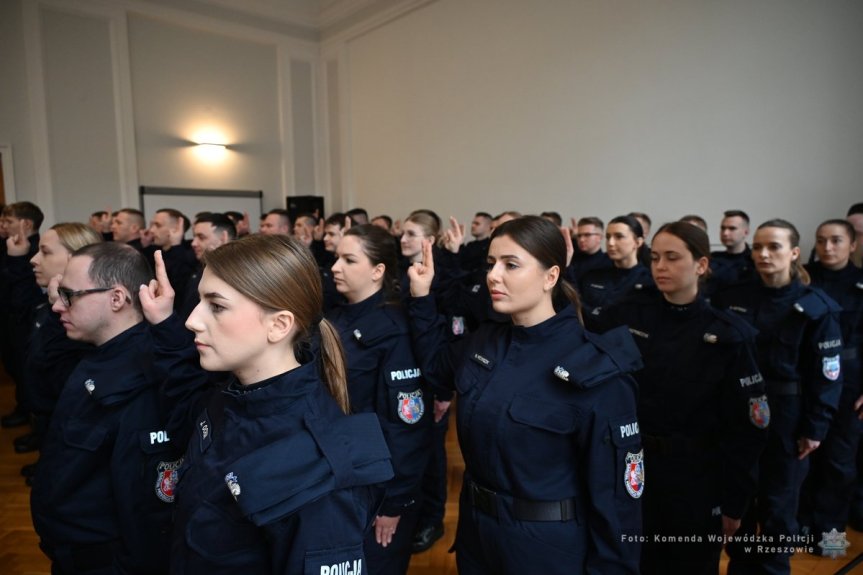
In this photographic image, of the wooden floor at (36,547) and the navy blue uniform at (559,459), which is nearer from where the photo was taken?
the navy blue uniform at (559,459)

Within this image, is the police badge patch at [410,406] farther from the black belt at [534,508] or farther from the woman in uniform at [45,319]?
the woman in uniform at [45,319]

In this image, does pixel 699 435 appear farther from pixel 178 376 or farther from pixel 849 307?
pixel 849 307

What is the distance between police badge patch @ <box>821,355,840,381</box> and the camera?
2381 millimetres

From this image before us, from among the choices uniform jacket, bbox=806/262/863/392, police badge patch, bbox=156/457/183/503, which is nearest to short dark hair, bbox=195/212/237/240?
police badge patch, bbox=156/457/183/503

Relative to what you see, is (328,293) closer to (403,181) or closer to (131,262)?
(131,262)

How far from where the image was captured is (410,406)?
79.7 inches

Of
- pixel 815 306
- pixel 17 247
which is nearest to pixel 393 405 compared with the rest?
pixel 815 306

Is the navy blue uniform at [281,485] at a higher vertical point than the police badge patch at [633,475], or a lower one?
higher

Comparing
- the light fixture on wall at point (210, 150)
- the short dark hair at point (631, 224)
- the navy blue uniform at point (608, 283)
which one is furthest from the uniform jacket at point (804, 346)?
the light fixture on wall at point (210, 150)

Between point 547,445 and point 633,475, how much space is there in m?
0.25

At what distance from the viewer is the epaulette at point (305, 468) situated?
93cm

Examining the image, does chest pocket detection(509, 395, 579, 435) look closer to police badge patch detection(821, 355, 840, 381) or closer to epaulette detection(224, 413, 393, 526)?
epaulette detection(224, 413, 393, 526)

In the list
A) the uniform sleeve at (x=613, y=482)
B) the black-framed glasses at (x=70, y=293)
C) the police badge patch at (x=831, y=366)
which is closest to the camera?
the uniform sleeve at (x=613, y=482)

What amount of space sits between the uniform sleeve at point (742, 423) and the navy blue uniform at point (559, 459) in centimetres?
61
